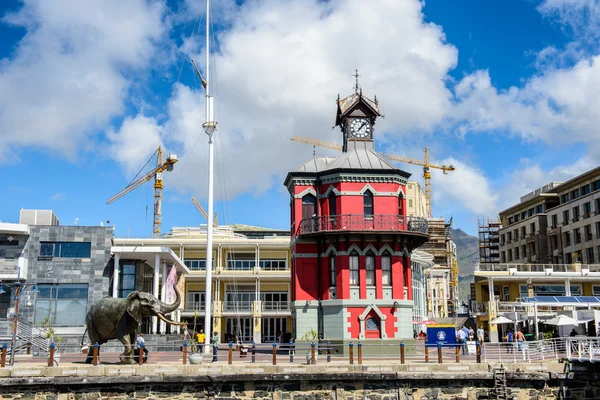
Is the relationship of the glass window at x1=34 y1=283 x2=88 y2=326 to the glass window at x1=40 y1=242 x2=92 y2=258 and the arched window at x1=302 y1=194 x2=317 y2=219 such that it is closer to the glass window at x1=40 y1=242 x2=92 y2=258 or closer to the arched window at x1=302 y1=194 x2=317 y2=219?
the glass window at x1=40 y1=242 x2=92 y2=258

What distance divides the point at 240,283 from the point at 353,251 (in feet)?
98.4

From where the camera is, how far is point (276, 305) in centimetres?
6378

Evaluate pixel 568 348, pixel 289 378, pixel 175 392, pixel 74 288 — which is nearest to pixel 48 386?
pixel 175 392

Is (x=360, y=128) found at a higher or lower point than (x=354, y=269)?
higher

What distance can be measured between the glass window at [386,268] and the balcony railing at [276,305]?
2726 centimetres

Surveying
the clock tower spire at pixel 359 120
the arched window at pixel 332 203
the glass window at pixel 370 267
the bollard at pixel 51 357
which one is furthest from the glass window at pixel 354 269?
the bollard at pixel 51 357

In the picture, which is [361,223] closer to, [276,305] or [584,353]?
[584,353]

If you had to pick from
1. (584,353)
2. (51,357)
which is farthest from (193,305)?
(584,353)

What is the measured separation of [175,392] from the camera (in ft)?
83.7

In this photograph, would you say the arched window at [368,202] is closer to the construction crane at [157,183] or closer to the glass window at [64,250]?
the glass window at [64,250]

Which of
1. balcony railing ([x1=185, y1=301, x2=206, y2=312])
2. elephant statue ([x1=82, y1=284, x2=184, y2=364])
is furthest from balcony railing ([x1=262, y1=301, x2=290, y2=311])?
elephant statue ([x1=82, y1=284, x2=184, y2=364])

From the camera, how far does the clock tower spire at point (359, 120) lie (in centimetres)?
4197

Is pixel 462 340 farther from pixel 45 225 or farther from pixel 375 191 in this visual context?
pixel 45 225

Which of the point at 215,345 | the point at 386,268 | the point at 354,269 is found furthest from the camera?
the point at 386,268
